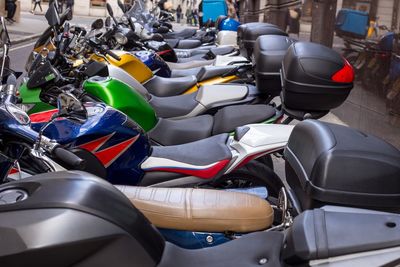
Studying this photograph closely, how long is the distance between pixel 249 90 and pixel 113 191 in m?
3.42

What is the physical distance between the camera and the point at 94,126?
9.94 ft

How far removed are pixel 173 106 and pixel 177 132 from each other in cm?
76

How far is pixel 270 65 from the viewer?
15.2 feet

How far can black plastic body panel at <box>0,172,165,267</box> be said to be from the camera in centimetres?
141

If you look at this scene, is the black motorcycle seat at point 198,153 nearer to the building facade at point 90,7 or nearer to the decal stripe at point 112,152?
the decal stripe at point 112,152

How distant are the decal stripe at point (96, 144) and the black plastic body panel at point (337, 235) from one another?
5.12 ft

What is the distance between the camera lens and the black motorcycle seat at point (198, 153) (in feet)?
10.9

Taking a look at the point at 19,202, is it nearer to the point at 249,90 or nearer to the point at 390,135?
the point at 249,90

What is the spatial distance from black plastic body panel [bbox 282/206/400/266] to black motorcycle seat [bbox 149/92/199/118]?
10.3ft

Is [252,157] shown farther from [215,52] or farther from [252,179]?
[215,52]

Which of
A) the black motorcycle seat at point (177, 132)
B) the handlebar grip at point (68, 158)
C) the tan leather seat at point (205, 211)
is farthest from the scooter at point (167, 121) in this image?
the handlebar grip at point (68, 158)

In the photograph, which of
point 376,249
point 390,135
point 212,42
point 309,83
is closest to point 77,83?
point 309,83

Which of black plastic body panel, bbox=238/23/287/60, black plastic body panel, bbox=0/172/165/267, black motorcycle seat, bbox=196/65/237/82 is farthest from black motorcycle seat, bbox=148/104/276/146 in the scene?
black plastic body panel, bbox=0/172/165/267

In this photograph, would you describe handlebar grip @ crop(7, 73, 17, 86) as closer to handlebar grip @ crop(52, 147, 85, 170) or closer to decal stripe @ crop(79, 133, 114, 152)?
decal stripe @ crop(79, 133, 114, 152)
